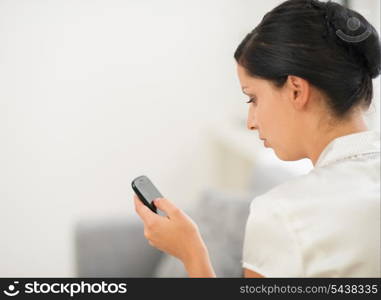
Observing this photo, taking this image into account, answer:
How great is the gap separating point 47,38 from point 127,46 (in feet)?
1.46

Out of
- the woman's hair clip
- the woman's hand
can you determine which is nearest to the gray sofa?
the woman's hand

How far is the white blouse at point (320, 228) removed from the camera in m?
0.89

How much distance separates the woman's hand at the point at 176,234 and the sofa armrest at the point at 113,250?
1208 millimetres

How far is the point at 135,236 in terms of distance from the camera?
229 centimetres

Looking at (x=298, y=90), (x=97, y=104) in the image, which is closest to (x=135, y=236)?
(x=97, y=104)

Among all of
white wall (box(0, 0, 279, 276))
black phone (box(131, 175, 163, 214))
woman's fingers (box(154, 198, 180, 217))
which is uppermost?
white wall (box(0, 0, 279, 276))

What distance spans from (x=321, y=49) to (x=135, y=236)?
4.73 feet

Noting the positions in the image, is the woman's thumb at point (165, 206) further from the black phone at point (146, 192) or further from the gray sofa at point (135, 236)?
the gray sofa at point (135, 236)

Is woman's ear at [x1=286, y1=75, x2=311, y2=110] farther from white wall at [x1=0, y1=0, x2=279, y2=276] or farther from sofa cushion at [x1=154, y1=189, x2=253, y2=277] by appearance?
white wall at [x1=0, y1=0, x2=279, y2=276]

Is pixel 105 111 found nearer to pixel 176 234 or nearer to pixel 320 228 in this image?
pixel 176 234

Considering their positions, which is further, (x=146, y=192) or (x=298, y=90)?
(x=146, y=192)

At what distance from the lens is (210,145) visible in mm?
3543

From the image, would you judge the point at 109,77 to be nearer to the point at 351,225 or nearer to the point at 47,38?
the point at 47,38

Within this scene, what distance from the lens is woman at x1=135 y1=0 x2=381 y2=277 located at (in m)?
0.90
